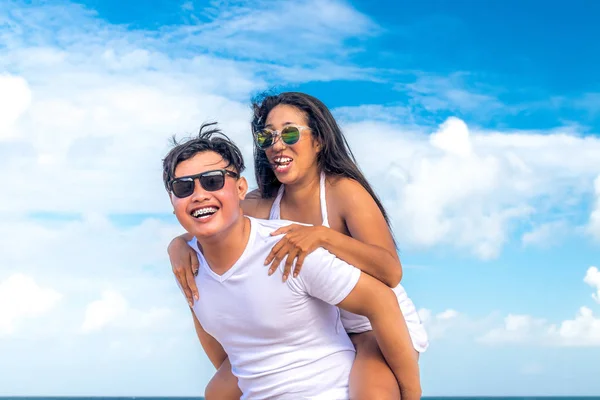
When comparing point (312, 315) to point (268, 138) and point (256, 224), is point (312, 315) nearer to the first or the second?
point (256, 224)

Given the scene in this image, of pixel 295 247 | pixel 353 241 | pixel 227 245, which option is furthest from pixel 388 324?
pixel 227 245

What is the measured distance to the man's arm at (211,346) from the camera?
5.71 meters

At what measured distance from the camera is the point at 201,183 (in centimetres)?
468

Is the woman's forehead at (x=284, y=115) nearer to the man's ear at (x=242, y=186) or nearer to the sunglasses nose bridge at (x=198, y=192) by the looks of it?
the man's ear at (x=242, y=186)

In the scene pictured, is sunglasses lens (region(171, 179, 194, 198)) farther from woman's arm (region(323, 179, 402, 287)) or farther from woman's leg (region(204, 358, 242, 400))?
woman's leg (region(204, 358, 242, 400))

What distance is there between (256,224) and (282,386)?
1.08 meters

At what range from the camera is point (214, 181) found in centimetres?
469

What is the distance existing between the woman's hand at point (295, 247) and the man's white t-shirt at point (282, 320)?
1.7 inches

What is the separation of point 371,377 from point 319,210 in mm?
1549

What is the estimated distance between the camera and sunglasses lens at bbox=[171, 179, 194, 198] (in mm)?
4680

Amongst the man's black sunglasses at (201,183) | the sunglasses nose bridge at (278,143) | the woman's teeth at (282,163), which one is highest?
the sunglasses nose bridge at (278,143)

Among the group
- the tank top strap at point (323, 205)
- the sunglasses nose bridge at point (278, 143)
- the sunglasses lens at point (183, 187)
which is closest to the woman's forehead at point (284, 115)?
the sunglasses nose bridge at point (278, 143)

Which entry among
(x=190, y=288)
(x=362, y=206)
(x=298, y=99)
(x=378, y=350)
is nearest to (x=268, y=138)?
(x=298, y=99)

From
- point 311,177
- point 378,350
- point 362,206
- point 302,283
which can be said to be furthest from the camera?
point 311,177
